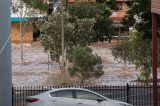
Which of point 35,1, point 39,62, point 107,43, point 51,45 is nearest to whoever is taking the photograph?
point 51,45

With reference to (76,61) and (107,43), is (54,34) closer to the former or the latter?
(76,61)

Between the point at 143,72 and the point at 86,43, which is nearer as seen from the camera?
the point at 143,72

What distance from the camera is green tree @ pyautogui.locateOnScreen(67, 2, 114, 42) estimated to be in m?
54.6

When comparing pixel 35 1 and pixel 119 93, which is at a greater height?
pixel 35 1

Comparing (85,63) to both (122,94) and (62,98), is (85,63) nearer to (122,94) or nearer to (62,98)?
(122,94)

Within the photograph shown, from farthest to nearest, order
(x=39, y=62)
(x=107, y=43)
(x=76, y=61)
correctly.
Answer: (x=107, y=43)
(x=39, y=62)
(x=76, y=61)

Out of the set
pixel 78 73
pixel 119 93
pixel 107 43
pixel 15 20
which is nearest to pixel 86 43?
pixel 78 73

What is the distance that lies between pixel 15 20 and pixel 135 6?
37.6m

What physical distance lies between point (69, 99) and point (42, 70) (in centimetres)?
2539

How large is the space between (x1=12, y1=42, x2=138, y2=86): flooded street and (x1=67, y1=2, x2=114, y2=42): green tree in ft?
6.72

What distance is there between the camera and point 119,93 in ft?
91.6

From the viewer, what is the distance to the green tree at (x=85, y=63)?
32938 millimetres

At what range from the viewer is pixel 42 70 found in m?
44.6

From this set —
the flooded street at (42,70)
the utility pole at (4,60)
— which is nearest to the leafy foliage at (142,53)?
the flooded street at (42,70)
